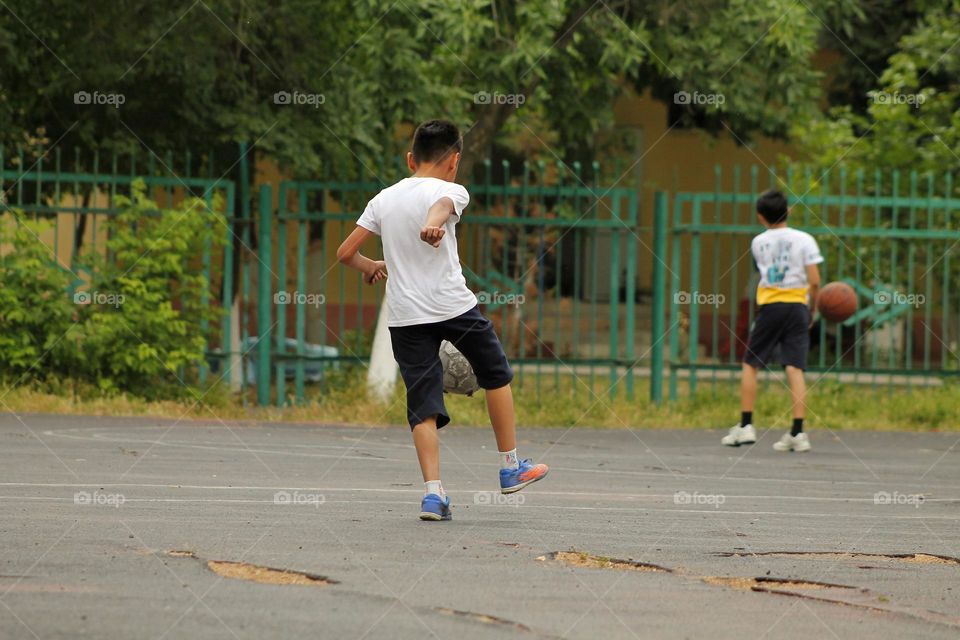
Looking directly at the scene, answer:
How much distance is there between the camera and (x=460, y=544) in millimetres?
5926

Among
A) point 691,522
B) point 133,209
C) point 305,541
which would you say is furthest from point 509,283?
point 305,541

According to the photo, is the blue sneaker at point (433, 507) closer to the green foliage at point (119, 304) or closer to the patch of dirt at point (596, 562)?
the patch of dirt at point (596, 562)

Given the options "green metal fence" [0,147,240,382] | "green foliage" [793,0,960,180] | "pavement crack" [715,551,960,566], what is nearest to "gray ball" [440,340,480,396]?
"pavement crack" [715,551,960,566]

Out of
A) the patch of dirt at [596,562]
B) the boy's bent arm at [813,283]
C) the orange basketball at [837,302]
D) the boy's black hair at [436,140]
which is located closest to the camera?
the patch of dirt at [596,562]

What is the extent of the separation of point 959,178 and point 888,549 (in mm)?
10085

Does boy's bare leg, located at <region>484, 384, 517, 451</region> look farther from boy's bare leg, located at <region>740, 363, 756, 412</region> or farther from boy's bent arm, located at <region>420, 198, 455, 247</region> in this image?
boy's bare leg, located at <region>740, 363, 756, 412</region>

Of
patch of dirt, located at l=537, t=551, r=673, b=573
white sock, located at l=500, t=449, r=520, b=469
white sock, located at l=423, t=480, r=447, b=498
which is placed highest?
white sock, located at l=500, t=449, r=520, b=469

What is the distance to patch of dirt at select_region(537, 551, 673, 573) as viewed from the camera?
5.58 meters

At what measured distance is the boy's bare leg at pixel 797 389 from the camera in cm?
1088

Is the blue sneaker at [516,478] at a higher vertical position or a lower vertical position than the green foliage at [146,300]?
lower

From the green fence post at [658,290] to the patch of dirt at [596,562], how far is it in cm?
754

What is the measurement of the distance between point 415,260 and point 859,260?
7.77 meters

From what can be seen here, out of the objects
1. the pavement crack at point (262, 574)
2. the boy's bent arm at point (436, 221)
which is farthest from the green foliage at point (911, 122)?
the pavement crack at point (262, 574)

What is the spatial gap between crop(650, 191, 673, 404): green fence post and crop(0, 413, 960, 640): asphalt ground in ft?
10.0
